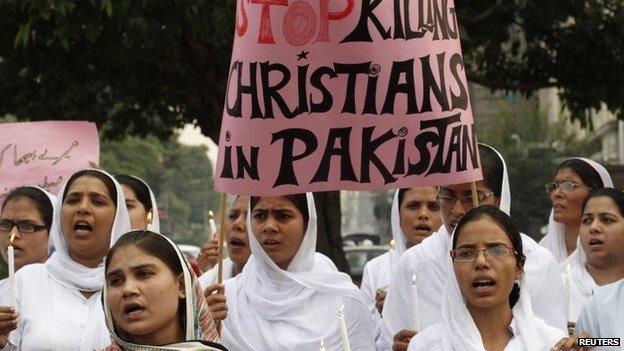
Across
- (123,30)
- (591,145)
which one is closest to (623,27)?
(123,30)

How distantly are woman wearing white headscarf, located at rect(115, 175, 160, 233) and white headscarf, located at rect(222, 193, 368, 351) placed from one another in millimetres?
1189

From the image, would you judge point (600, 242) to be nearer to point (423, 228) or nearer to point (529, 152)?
point (423, 228)

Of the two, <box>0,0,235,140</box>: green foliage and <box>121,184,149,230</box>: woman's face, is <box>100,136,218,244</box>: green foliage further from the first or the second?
<box>121,184,149,230</box>: woman's face

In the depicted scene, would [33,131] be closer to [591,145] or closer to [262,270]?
[262,270]

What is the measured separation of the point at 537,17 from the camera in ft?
54.4

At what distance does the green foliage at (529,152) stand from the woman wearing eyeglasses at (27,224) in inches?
1009

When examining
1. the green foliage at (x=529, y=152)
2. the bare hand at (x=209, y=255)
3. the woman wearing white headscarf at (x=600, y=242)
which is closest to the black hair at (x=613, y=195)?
the woman wearing white headscarf at (x=600, y=242)

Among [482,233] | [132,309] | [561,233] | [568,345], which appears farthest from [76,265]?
[561,233]

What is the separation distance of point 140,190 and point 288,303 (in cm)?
163

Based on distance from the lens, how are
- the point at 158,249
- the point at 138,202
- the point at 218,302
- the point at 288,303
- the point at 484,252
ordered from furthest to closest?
1. the point at 138,202
2. the point at 288,303
3. the point at 218,302
4. the point at 484,252
5. the point at 158,249

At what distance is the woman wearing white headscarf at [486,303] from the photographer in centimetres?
629

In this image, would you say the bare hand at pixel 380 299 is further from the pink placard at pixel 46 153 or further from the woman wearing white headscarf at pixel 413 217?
the pink placard at pixel 46 153

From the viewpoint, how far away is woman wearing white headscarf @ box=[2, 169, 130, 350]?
24.9 feet

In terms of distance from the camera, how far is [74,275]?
7.80m
